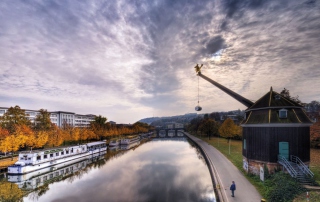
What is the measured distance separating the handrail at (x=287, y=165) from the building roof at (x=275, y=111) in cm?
362

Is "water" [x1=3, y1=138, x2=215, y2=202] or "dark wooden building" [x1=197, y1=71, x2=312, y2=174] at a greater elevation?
"dark wooden building" [x1=197, y1=71, x2=312, y2=174]

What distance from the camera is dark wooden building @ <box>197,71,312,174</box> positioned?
20312 mm

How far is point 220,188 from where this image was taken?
19047 millimetres

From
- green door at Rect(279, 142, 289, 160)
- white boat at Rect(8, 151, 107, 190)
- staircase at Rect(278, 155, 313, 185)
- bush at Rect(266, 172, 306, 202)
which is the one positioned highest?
green door at Rect(279, 142, 289, 160)

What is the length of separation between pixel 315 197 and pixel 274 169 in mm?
6278

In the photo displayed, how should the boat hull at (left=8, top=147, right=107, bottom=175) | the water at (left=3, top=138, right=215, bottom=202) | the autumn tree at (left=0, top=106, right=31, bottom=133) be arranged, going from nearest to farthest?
the water at (left=3, top=138, right=215, bottom=202)
the boat hull at (left=8, top=147, right=107, bottom=175)
the autumn tree at (left=0, top=106, right=31, bottom=133)

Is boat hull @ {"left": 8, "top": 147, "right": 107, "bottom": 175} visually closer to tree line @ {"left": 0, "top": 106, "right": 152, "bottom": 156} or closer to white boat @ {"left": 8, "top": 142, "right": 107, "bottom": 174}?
white boat @ {"left": 8, "top": 142, "right": 107, "bottom": 174}

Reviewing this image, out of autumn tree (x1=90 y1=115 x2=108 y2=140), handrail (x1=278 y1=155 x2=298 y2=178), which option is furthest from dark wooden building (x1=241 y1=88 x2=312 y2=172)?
autumn tree (x1=90 y1=115 x2=108 y2=140)

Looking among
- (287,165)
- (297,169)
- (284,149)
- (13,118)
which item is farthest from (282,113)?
(13,118)

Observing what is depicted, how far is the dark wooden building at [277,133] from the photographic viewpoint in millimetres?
20312

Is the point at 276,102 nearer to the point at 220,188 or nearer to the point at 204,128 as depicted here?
the point at 220,188

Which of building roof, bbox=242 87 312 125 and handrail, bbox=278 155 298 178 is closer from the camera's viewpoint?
handrail, bbox=278 155 298 178

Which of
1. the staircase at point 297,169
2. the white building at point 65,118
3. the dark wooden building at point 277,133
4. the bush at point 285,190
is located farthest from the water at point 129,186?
the white building at point 65,118

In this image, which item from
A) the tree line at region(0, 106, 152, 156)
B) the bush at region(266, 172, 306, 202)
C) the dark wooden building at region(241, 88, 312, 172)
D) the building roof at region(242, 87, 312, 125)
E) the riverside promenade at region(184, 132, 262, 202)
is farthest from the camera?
the tree line at region(0, 106, 152, 156)
